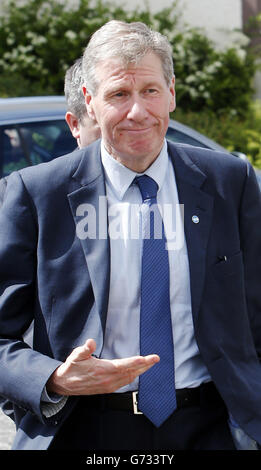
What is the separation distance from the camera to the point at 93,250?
81.9 inches

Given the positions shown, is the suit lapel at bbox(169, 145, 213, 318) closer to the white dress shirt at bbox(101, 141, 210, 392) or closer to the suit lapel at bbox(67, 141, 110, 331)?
the white dress shirt at bbox(101, 141, 210, 392)

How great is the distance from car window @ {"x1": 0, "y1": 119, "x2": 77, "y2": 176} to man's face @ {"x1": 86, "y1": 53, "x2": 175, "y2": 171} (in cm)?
278

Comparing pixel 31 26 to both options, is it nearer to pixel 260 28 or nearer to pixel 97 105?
pixel 260 28

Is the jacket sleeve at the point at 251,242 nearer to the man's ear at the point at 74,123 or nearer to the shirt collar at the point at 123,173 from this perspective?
the shirt collar at the point at 123,173

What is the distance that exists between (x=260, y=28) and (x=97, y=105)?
10970 mm

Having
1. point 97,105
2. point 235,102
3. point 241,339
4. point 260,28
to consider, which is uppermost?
point 97,105

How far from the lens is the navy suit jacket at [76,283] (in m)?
2.06

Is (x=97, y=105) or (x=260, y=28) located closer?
(x=97, y=105)

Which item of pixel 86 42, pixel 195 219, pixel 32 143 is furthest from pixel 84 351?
pixel 86 42

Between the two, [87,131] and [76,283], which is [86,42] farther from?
[76,283]

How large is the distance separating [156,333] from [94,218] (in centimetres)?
37

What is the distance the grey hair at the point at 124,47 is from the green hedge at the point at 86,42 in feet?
30.9

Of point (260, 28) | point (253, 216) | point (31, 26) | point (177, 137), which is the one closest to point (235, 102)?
point (260, 28)

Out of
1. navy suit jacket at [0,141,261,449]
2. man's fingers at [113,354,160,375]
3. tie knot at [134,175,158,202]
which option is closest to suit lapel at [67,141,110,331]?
navy suit jacket at [0,141,261,449]
